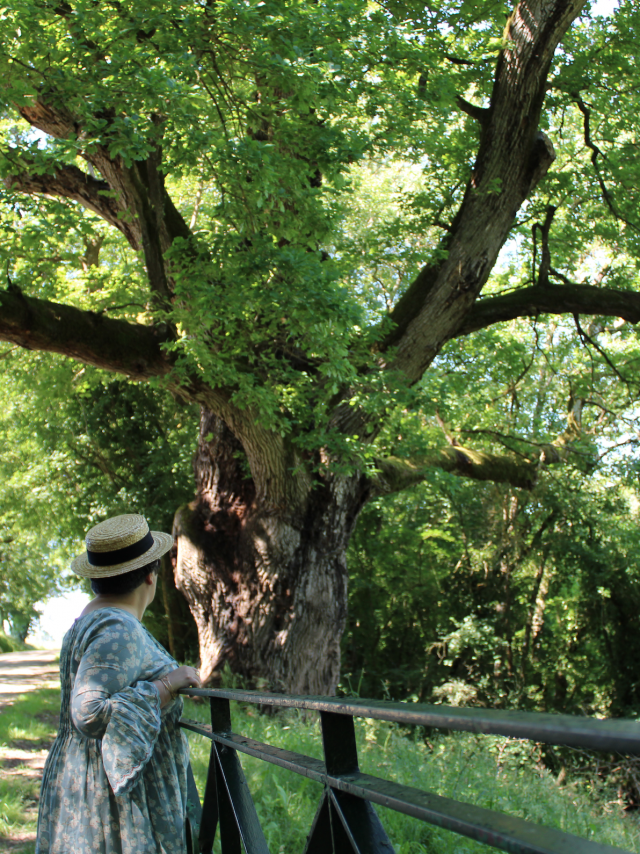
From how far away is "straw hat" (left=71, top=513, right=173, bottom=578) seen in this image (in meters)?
2.38

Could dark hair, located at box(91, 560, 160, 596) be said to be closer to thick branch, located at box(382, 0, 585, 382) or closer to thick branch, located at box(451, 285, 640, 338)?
thick branch, located at box(382, 0, 585, 382)

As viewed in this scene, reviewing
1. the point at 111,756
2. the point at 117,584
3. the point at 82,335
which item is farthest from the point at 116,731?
the point at 82,335

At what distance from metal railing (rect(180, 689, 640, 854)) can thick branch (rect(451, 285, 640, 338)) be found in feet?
25.7

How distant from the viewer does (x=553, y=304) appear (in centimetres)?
975

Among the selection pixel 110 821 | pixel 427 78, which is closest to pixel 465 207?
pixel 427 78

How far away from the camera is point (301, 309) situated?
6.13 meters

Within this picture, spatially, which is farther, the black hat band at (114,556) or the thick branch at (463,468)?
the thick branch at (463,468)

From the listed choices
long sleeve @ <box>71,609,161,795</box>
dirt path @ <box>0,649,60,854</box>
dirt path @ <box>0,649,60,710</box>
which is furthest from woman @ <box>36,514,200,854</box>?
dirt path @ <box>0,649,60,710</box>

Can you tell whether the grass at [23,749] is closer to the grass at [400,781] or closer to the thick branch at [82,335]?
the grass at [400,781]

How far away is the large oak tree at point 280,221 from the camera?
5.53 m

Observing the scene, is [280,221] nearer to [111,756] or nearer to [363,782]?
[111,756]

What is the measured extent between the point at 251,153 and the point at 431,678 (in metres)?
14.2

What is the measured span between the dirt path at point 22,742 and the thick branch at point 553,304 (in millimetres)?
6987

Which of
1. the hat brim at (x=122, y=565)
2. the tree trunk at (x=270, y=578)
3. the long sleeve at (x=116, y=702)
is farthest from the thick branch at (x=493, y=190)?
the long sleeve at (x=116, y=702)
